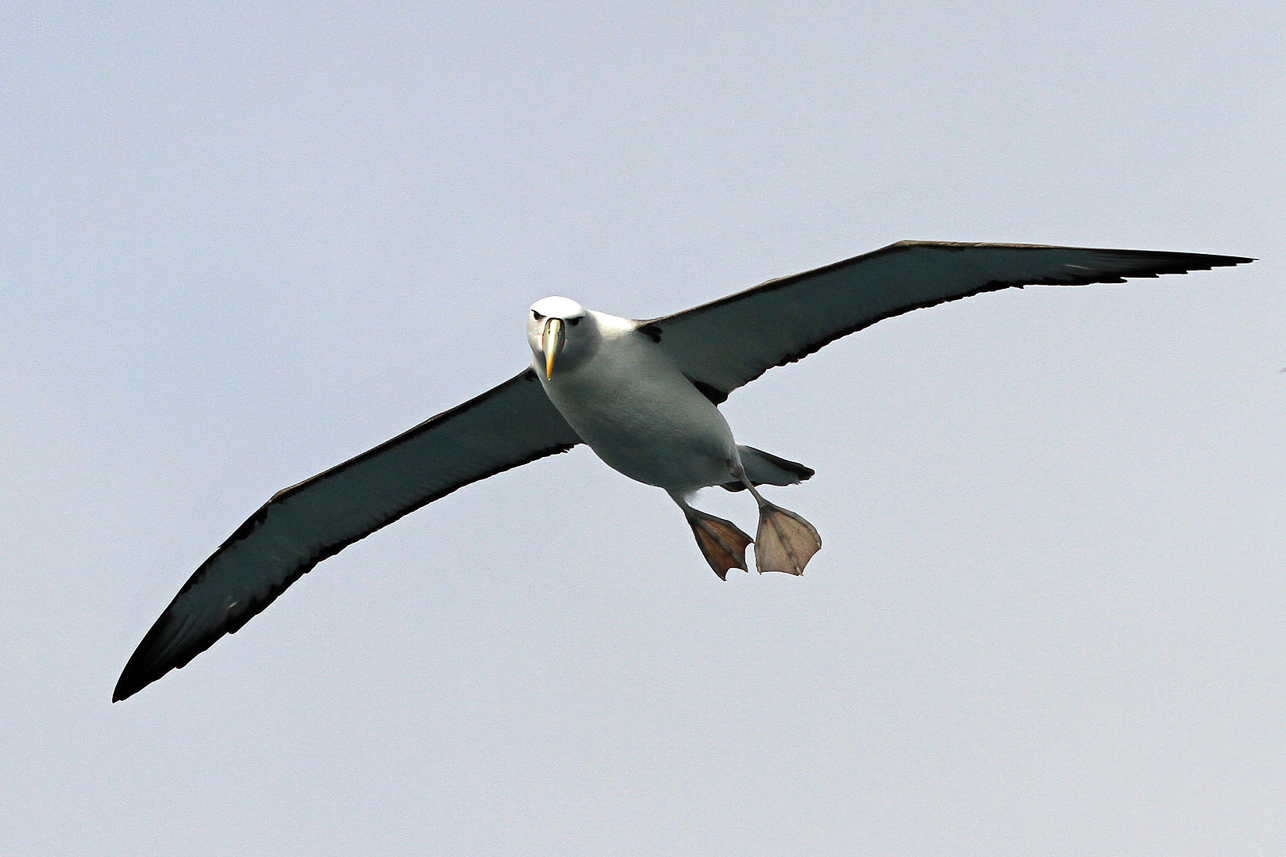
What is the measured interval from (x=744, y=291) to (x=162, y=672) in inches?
275

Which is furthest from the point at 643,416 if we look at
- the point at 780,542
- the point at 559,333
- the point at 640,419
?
the point at 780,542

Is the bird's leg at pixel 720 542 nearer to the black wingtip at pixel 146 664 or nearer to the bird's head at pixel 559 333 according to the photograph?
the bird's head at pixel 559 333

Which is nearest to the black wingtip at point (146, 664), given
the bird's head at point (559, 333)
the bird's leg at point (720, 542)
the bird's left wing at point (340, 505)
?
the bird's left wing at point (340, 505)

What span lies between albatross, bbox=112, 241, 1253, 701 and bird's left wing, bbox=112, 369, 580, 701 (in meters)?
0.02

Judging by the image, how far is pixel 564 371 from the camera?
11312 mm

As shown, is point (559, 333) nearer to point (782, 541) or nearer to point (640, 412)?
point (640, 412)

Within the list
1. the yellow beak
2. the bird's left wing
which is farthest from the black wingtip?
the yellow beak

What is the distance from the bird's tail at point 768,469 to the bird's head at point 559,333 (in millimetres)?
1939

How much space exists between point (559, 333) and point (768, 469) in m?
2.61

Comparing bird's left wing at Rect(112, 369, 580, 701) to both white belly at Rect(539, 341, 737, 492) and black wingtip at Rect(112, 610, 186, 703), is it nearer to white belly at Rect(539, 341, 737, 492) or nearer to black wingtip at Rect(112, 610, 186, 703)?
black wingtip at Rect(112, 610, 186, 703)

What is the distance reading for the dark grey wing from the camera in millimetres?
10523

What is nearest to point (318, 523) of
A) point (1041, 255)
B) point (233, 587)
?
point (233, 587)

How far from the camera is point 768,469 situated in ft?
41.9

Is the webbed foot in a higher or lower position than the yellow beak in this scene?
A: lower
